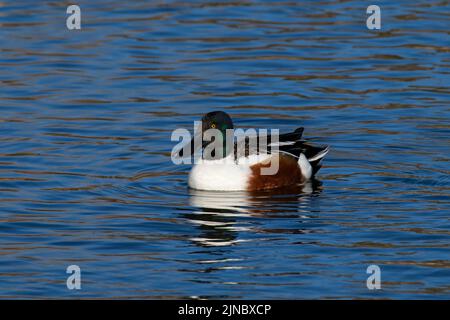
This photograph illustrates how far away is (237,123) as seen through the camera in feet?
49.5

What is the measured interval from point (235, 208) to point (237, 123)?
3.17 meters

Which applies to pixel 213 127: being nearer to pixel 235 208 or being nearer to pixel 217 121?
pixel 217 121

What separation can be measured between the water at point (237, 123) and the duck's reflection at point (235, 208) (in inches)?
1.3

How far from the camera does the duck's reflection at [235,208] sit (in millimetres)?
11156

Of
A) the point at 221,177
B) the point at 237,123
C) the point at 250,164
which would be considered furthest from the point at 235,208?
the point at 237,123

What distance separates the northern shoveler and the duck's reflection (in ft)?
0.31

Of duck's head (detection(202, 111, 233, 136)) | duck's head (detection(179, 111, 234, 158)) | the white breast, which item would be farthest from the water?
duck's head (detection(202, 111, 233, 136))

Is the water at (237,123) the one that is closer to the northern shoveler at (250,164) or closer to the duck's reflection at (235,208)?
the duck's reflection at (235,208)

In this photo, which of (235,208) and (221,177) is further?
(221,177)

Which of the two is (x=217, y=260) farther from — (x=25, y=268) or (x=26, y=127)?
(x=26, y=127)
